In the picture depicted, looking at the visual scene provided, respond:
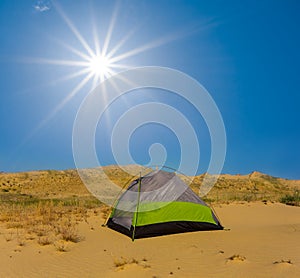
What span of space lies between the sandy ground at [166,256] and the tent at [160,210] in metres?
0.31

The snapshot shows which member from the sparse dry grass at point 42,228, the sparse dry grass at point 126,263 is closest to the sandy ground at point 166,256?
the sparse dry grass at point 126,263

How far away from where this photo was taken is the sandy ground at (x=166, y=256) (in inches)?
220

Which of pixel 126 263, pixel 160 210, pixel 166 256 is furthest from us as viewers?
pixel 160 210

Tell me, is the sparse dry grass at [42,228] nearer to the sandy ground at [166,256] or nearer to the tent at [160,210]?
the sandy ground at [166,256]

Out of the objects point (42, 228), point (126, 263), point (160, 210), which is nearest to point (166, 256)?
point (126, 263)

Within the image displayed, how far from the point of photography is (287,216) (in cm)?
1383

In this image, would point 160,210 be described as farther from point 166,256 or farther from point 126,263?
point 126,263

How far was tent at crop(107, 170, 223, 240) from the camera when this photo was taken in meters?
8.51

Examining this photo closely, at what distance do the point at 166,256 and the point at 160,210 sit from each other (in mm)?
2145

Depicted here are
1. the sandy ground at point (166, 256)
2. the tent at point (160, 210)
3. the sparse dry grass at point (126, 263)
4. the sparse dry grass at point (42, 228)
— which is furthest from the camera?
the tent at point (160, 210)

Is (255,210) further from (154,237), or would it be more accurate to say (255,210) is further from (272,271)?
(272,271)

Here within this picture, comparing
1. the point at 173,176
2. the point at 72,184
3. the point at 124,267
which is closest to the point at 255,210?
the point at 173,176

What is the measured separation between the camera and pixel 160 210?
28.5 ft

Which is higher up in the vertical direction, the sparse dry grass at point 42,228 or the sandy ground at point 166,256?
the sparse dry grass at point 42,228
